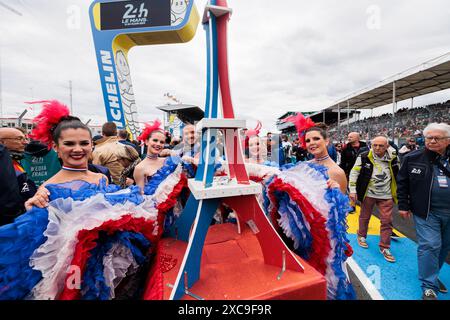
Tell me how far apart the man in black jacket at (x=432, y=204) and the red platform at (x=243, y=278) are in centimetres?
168

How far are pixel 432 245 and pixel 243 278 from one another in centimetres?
217

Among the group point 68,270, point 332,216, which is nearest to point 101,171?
point 68,270

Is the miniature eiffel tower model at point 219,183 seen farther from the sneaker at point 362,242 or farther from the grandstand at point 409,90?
the grandstand at point 409,90

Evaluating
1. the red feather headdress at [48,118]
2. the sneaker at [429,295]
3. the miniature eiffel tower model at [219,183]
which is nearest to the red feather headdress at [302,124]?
the miniature eiffel tower model at [219,183]

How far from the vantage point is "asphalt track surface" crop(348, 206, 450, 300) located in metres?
2.25

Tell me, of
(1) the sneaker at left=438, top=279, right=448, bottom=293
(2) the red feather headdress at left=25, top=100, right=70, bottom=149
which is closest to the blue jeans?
(1) the sneaker at left=438, top=279, right=448, bottom=293

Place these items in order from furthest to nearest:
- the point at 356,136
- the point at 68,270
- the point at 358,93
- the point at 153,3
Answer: the point at 358,93 < the point at 153,3 < the point at 356,136 < the point at 68,270

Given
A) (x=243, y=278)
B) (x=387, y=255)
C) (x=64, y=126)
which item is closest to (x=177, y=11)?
(x=64, y=126)

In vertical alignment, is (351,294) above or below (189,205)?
below

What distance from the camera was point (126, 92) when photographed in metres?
8.25

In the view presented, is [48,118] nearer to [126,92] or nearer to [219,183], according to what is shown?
[219,183]

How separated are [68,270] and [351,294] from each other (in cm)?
197
